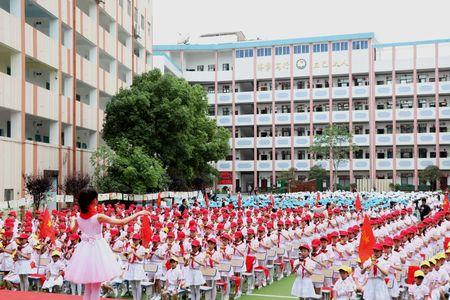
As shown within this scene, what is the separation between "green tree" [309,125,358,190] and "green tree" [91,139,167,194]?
2416cm

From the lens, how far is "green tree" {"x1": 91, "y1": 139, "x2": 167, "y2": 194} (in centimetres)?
2653

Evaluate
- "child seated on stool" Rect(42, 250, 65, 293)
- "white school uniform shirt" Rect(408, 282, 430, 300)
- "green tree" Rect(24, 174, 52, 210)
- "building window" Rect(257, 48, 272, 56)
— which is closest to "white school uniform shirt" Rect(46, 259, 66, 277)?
"child seated on stool" Rect(42, 250, 65, 293)

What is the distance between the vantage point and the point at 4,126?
86.5 feet

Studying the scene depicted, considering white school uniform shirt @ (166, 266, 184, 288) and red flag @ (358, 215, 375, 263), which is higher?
red flag @ (358, 215, 375, 263)

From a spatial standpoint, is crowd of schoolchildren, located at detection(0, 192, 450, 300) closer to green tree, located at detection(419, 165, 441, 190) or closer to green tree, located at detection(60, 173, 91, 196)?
green tree, located at detection(60, 173, 91, 196)

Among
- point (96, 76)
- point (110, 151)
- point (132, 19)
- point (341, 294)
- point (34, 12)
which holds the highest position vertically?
point (132, 19)

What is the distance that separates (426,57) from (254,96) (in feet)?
51.7

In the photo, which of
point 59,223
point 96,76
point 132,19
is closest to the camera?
point 59,223

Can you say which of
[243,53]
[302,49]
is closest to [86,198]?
[302,49]

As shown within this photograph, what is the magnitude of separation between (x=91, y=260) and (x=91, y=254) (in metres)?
0.07

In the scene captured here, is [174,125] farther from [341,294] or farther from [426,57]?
[426,57]

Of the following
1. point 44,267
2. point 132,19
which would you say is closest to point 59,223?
point 44,267

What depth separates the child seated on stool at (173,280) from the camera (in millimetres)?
10562

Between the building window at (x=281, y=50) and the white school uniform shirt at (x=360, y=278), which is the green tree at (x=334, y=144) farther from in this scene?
the white school uniform shirt at (x=360, y=278)
